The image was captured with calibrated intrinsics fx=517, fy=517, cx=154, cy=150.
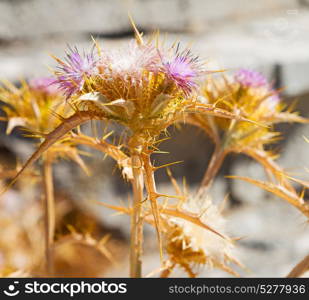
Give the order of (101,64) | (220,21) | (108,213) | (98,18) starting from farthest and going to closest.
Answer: (220,21), (98,18), (108,213), (101,64)

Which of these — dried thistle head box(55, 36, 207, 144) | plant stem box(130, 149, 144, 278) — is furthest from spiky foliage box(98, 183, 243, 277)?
dried thistle head box(55, 36, 207, 144)

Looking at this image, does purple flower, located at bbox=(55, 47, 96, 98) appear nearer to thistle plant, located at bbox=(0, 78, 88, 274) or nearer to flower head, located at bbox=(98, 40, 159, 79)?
flower head, located at bbox=(98, 40, 159, 79)

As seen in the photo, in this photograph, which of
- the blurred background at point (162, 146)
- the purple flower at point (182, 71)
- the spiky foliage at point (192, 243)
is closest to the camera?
the purple flower at point (182, 71)

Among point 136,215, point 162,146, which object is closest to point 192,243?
point 136,215

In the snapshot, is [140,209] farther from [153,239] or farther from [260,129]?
[153,239]

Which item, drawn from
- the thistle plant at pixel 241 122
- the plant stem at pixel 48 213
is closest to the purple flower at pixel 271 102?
the thistle plant at pixel 241 122

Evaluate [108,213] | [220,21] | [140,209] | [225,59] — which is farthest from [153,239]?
[140,209]

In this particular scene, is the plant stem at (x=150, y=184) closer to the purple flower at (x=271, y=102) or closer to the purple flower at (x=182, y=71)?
the purple flower at (x=182, y=71)
